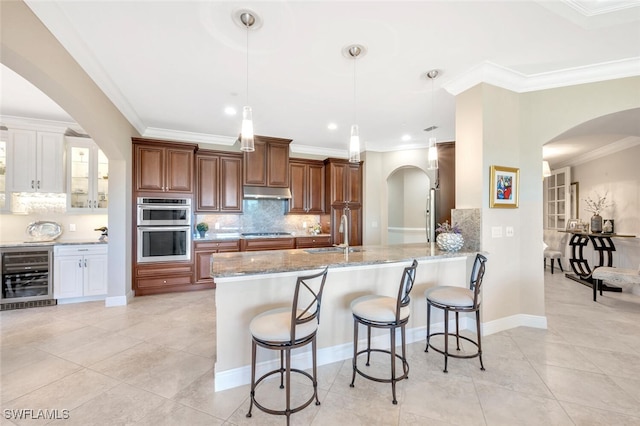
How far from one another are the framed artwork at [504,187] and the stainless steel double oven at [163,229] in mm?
4512

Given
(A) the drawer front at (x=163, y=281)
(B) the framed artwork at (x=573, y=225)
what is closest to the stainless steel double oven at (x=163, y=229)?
(A) the drawer front at (x=163, y=281)

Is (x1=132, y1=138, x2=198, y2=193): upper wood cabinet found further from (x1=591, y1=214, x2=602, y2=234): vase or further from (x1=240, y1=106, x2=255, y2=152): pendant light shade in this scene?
(x1=591, y1=214, x2=602, y2=234): vase

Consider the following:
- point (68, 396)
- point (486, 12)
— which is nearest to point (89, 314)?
point (68, 396)

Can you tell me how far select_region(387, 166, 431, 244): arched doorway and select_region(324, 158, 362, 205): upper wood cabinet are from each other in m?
1.81

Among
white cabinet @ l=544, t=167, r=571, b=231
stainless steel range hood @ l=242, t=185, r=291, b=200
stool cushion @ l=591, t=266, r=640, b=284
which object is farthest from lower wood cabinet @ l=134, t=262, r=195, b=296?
white cabinet @ l=544, t=167, r=571, b=231

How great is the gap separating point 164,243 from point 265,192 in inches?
76.4

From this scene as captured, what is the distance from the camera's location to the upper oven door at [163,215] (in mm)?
4207

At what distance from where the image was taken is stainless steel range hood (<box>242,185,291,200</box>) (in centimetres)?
496

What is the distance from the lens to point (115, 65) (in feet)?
8.75

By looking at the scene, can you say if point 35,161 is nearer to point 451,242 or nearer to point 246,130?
point 246,130

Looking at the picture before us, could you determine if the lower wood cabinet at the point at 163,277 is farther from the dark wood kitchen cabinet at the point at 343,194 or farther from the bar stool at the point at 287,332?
the bar stool at the point at 287,332

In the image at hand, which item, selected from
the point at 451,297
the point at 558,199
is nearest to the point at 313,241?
the point at 451,297

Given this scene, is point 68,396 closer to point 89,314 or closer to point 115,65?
point 89,314

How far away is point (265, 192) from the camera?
16.6ft
